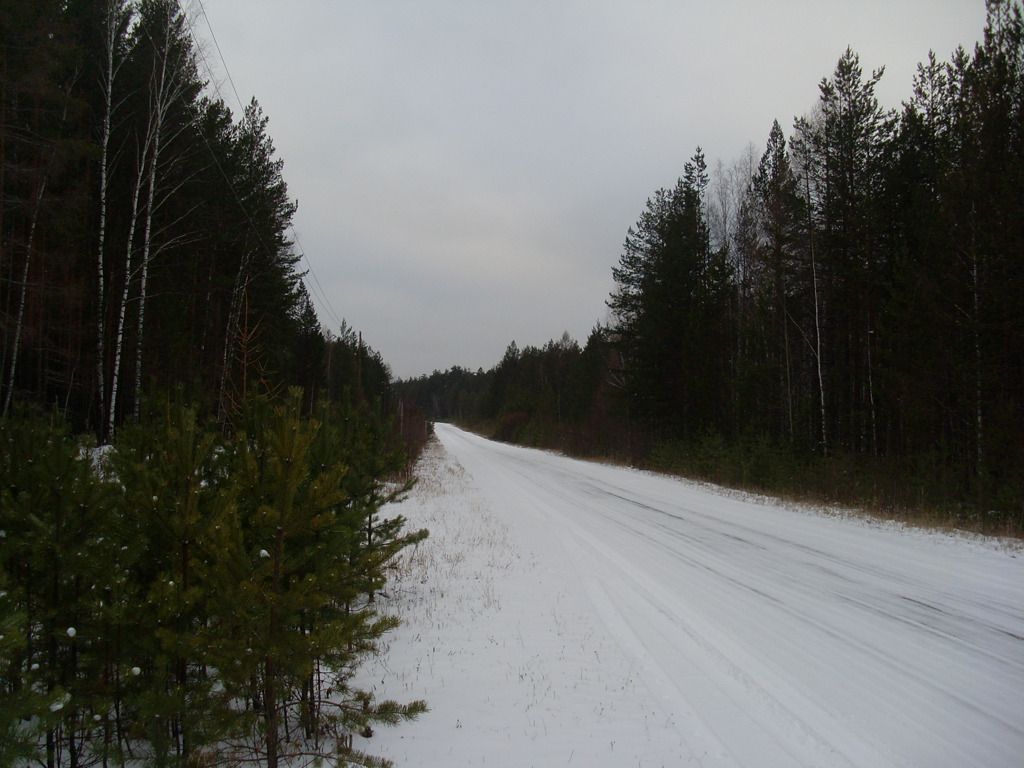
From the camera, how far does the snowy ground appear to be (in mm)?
3379

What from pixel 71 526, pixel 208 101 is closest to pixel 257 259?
pixel 208 101

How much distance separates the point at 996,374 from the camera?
12445mm

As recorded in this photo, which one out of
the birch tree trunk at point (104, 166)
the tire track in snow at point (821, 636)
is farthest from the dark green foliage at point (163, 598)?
the birch tree trunk at point (104, 166)

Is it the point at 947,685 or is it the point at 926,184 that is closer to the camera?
the point at 947,685

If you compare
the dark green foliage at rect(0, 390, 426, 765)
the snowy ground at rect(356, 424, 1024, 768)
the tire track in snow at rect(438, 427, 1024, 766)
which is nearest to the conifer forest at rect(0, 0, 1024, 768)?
the dark green foliage at rect(0, 390, 426, 765)

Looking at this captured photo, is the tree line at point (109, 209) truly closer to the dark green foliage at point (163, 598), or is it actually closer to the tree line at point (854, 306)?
the dark green foliage at point (163, 598)

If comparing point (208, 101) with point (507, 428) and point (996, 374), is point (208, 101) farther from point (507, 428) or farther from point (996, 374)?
point (507, 428)

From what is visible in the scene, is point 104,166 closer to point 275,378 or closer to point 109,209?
point 109,209

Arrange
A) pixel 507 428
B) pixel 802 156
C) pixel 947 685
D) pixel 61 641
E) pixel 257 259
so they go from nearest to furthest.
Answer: pixel 61 641, pixel 947 685, pixel 802 156, pixel 257 259, pixel 507 428

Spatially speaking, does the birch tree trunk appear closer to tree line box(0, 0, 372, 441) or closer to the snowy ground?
tree line box(0, 0, 372, 441)

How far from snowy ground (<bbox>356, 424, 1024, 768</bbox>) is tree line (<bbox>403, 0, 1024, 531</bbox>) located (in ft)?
20.0

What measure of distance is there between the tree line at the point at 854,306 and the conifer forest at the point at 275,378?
0.11 meters

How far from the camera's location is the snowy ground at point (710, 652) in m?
3.38

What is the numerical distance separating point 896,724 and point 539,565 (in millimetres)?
5121
